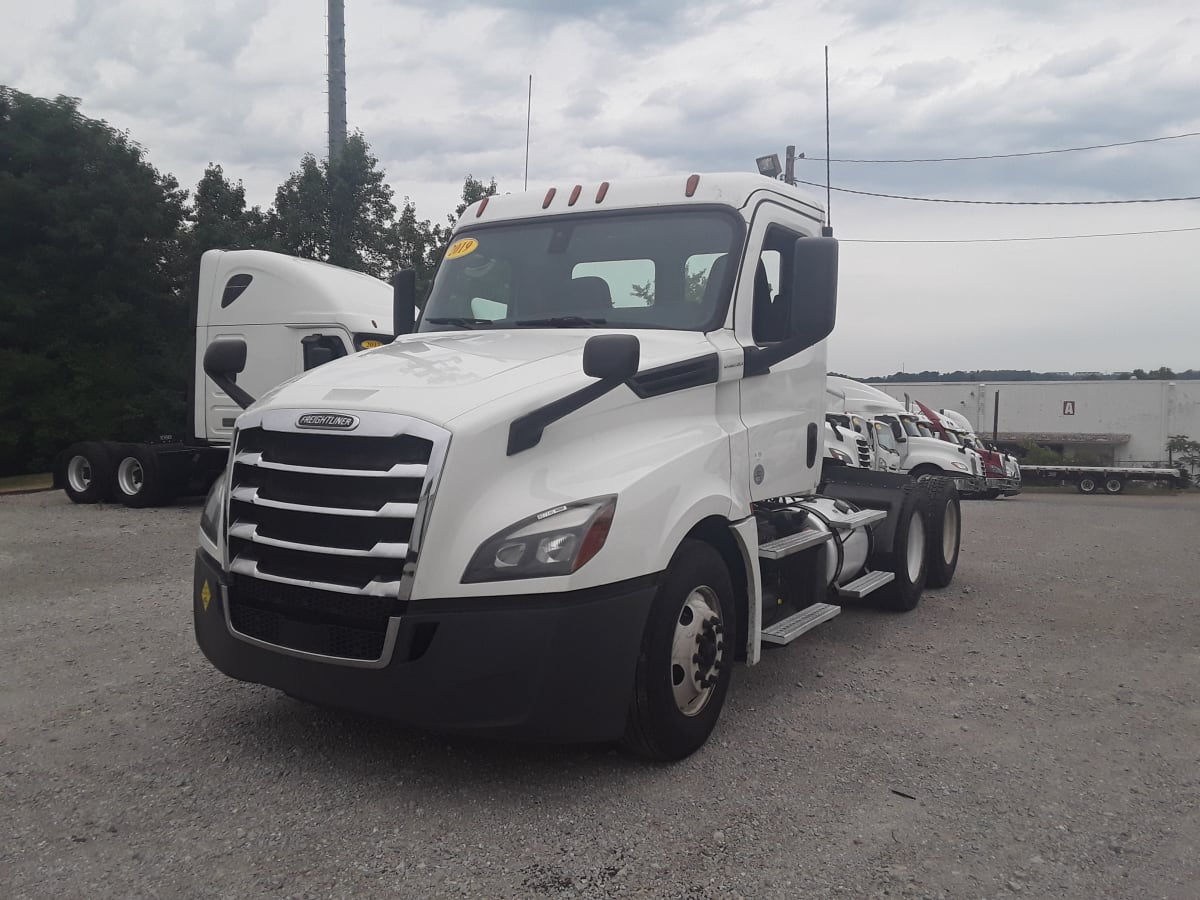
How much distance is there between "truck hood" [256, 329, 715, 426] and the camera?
12.9ft

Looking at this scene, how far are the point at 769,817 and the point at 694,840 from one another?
14.7 inches

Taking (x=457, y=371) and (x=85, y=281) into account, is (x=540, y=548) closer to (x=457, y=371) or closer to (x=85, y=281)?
(x=457, y=371)

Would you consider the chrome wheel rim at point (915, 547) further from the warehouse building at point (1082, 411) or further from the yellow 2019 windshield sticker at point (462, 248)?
the warehouse building at point (1082, 411)

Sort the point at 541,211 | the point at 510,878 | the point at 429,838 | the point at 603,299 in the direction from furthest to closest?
the point at 541,211, the point at 603,299, the point at 429,838, the point at 510,878

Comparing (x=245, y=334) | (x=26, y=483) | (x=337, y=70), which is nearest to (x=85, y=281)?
(x=26, y=483)

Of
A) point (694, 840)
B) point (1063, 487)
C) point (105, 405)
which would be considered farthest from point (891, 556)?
point (1063, 487)

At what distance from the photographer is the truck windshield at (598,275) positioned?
16.8 ft

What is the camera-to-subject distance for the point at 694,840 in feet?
11.8

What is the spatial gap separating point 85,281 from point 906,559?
24.0 m

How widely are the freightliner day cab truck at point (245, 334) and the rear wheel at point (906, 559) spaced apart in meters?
7.53

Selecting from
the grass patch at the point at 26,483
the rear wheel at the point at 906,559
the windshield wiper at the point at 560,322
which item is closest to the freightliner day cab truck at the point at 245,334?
the grass patch at the point at 26,483

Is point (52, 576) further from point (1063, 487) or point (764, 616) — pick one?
point (1063, 487)

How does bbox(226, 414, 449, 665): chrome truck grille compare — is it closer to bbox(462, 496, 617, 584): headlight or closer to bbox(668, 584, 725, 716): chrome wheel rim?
bbox(462, 496, 617, 584): headlight

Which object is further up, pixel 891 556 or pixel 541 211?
pixel 541 211
